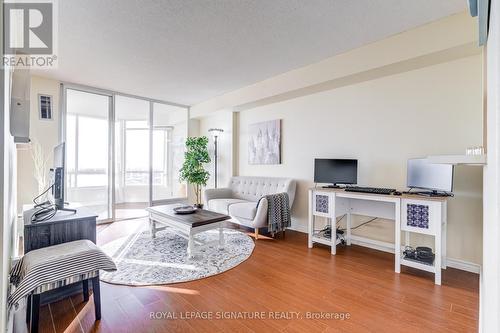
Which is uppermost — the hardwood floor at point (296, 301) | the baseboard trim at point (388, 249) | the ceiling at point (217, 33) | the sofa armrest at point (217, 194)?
the ceiling at point (217, 33)

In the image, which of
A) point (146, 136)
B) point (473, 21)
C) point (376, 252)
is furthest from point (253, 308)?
point (146, 136)

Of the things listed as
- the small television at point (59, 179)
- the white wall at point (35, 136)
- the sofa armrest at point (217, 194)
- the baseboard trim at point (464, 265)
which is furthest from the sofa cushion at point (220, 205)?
the baseboard trim at point (464, 265)

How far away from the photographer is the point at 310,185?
4.08 m

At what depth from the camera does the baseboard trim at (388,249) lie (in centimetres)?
256

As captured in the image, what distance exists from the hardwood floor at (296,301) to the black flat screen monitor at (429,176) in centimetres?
94

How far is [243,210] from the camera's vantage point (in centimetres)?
388

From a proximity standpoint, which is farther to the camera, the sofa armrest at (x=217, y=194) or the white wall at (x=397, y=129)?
the sofa armrest at (x=217, y=194)

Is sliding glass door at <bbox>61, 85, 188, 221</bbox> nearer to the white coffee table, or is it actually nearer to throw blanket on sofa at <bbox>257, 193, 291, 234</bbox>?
the white coffee table

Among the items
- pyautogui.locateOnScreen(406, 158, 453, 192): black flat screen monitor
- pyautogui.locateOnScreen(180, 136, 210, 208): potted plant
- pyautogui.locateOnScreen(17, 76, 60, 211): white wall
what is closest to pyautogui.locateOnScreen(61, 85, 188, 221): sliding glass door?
pyautogui.locateOnScreen(17, 76, 60, 211): white wall

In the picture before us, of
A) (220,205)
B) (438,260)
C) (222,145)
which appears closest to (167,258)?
(220,205)

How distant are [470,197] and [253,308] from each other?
256cm

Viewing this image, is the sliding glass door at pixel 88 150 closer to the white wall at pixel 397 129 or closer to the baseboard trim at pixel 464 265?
the white wall at pixel 397 129

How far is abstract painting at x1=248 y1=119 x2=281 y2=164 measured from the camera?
4571mm

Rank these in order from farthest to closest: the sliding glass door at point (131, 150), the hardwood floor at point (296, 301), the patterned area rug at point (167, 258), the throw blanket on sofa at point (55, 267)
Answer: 1. the sliding glass door at point (131, 150)
2. the patterned area rug at point (167, 258)
3. the hardwood floor at point (296, 301)
4. the throw blanket on sofa at point (55, 267)
